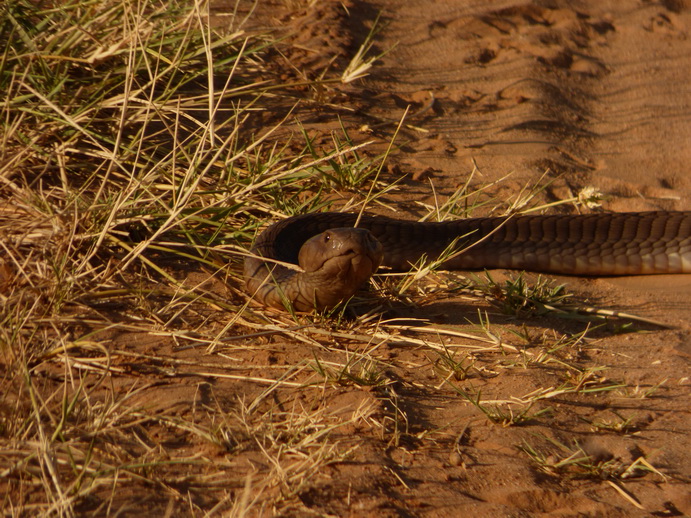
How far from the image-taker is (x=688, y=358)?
9.11 ft

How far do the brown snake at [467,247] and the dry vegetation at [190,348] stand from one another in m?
0.11

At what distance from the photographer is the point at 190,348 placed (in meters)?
2.46

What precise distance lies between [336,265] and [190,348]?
0.55 m

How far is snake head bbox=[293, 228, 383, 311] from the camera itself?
8.59 ft

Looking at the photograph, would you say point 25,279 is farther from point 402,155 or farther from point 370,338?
point 402,155

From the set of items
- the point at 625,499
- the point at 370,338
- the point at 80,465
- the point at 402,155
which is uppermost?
the point at 80,465

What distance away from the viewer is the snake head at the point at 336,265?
103 inches

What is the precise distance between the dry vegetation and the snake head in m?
0.09

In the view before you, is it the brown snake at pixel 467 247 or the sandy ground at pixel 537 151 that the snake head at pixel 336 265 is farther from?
the sandy ground at pixel 537 151

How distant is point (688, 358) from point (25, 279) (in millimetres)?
2237

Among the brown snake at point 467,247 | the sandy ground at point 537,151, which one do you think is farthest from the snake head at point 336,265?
the sandy ground at point 537,151

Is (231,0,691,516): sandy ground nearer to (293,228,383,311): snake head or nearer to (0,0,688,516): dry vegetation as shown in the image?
(0,0,688,516): dry vegetation

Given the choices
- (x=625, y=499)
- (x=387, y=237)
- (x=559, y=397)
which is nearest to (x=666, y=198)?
(x=387, y=237)

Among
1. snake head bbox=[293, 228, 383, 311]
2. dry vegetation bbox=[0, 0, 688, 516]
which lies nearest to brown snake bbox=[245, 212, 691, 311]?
snake head bbox=[293, 228, 383, 311]
